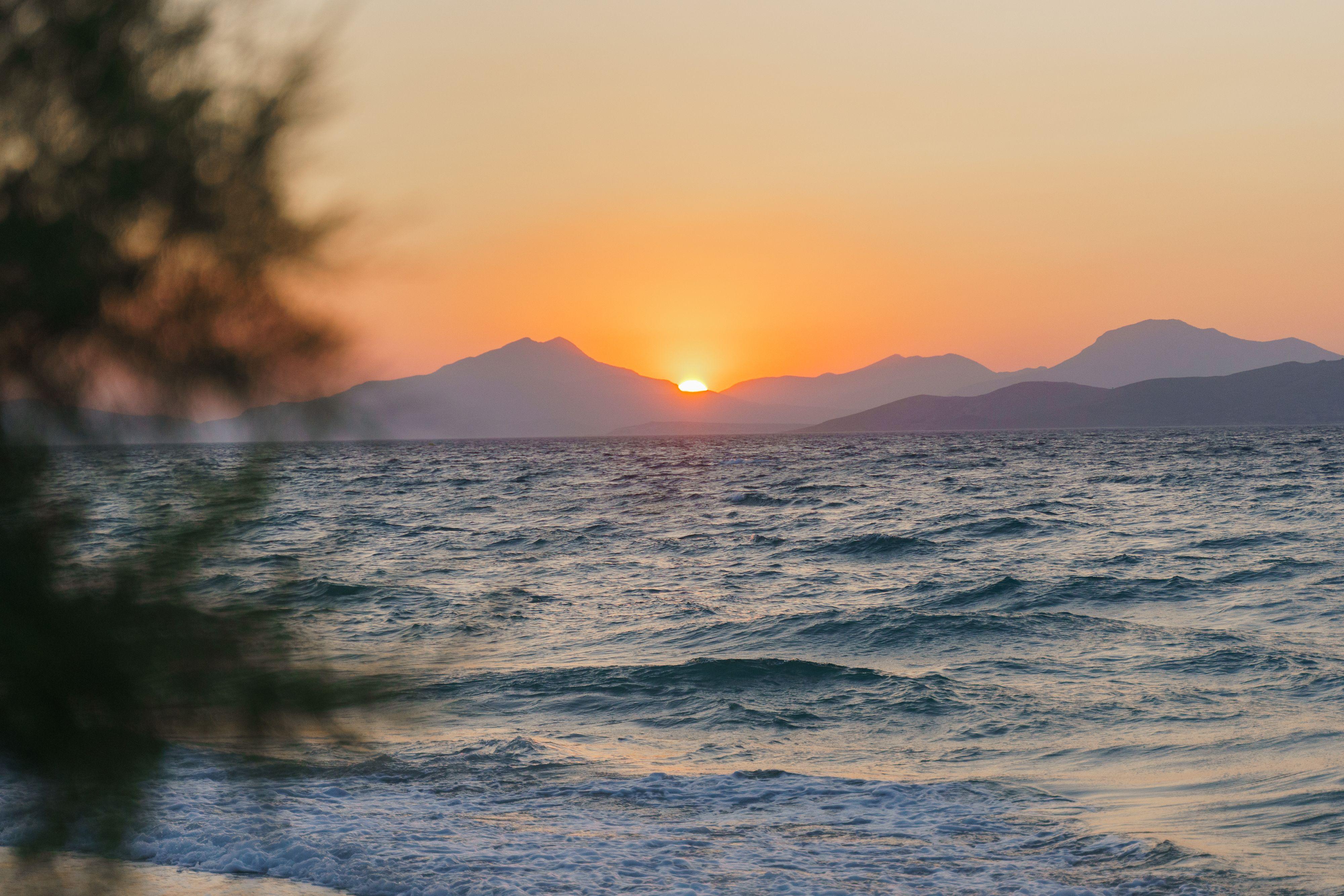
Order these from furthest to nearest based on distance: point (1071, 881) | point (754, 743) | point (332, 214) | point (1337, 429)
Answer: point (1337, 429) → point (754, 743) → point (1071, 881) → point (332, 214)

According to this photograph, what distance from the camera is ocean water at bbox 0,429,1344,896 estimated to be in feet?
12.4

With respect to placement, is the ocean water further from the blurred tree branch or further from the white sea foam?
the blurred tree branch

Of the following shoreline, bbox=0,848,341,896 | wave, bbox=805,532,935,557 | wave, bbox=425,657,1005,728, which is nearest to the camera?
shoreline, bbox=0,848,341,896

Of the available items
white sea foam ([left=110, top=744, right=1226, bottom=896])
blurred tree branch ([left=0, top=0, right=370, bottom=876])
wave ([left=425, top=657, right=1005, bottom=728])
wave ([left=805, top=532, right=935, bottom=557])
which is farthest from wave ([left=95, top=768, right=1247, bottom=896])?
wave ([left=805, top=532, right=935, bottom=557])

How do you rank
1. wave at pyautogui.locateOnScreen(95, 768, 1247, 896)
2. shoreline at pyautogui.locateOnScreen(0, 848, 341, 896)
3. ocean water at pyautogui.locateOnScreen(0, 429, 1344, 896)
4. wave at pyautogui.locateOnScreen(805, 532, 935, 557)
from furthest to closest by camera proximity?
wave at pyautogui.locateOnScreen(805, 532, 935, 557)
wave at pyautogui.locateOnScreen(95, 768, 1247, 896)
shoreline at pyautogui.locateOnScreen(0, 848, 341, 896)
ocean water at pyautogui.locateOnScreen(0, 429, 1344, 896)

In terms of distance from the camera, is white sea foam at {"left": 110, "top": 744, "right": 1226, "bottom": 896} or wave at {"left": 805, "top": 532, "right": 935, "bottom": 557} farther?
wave at {"left": 805, "top": 532, "right": 935, "bottom": 557}

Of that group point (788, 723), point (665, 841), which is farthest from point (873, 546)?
point (665, 841)

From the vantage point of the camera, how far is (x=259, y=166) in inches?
90.0

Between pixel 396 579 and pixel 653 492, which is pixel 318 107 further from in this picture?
pixel 653 492

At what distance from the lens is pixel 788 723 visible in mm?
9211

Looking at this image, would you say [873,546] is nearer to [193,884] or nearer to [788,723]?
[788,723]

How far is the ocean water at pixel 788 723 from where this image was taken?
12.4ft

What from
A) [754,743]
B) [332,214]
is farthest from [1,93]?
[754,743]

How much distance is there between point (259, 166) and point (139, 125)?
0.25 metres
